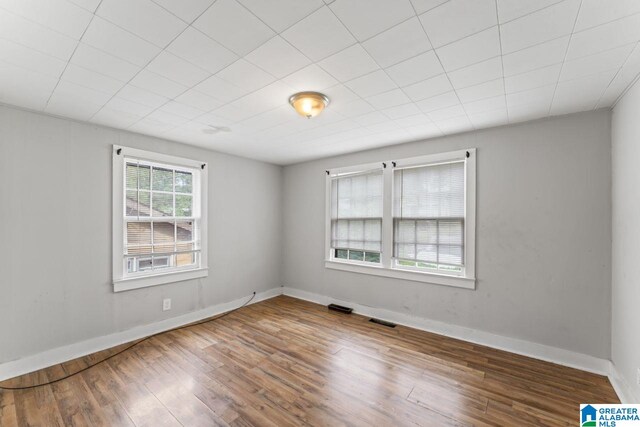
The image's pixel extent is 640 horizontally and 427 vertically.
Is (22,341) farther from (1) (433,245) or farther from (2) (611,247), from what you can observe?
(2) (611,247)

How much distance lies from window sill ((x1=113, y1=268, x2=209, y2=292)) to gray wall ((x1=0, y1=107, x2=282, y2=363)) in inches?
2.9

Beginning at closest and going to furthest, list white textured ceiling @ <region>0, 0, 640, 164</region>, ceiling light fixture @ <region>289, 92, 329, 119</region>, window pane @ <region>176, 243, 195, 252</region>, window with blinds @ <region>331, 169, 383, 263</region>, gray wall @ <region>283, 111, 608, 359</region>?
1. white textured ceiling @ <region>0, 0, 640, 164</region>
2. ceiling light fixture @ <region>289, 92, 329, 119</region>
3. gray wall @ <region>283, 111, 608, 359</region>
4. window pane @ <region>176, 243, 195, 252</region>
5. window with blinds @ <region>331, 169, 383, 263</region>

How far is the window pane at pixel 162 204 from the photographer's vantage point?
362 cm

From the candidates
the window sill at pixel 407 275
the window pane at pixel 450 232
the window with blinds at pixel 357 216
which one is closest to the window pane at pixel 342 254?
the window with blinds at pixel 357 216

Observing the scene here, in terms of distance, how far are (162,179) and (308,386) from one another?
322 centimetres

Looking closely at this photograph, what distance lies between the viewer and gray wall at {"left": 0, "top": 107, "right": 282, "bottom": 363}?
8.46 feet

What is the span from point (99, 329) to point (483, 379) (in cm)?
415

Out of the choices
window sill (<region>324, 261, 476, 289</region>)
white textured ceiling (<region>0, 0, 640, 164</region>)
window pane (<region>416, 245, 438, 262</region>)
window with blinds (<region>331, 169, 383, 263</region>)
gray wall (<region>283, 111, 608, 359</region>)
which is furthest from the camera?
window with blinds (<region>331, 169, 383, 263</region>)

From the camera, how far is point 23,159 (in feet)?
8.68

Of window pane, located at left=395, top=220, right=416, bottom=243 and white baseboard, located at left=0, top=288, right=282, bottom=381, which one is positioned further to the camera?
window pane, located at left=395, top=220, right=416, bottom=243

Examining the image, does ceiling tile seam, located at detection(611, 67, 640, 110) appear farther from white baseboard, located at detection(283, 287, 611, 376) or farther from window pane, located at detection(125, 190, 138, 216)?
window pane, located at detection(125, 190, 138, 216)

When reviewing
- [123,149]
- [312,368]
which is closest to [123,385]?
[312,368]

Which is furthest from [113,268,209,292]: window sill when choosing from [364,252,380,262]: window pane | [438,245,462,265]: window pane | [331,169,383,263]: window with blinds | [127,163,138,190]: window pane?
[438,245,462,265]: window pane

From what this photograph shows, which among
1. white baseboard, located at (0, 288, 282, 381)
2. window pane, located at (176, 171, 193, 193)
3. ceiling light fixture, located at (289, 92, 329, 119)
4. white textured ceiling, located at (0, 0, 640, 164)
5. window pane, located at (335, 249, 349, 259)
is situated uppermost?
white textured ceiling, located at (0, 0, 640, 164)
